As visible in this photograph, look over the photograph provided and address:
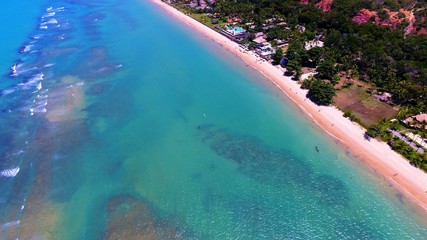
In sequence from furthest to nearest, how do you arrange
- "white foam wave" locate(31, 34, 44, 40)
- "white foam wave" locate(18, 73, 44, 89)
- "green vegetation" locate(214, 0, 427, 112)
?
1. "white foam wave" locate(31, 34, 44, 40)
2. "white foam wave" locate(18, 73, 44, 89)
3. "green vegetation" locate(214, 0, 427, 112)

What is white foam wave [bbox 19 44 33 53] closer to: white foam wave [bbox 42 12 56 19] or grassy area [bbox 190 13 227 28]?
white foam wave [bbox 42 12 56 19]

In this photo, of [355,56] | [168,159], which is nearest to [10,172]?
[168,159]

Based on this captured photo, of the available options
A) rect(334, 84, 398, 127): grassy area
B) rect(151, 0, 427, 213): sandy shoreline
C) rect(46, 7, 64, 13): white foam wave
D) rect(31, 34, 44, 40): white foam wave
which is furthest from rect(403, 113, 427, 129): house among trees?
rect(46, 7, 64, 13): white foam wave

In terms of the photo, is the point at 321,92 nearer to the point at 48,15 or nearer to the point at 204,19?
the point at 204,19

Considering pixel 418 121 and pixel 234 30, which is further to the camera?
pixel 234 30

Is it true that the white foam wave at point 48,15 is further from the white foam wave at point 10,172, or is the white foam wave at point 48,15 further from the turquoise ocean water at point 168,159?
the white foam wave at point 10,172

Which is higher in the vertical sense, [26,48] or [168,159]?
[168,159]

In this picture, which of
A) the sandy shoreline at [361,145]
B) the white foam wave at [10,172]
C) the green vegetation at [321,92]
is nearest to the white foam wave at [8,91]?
the white foam wave at [10,172]
